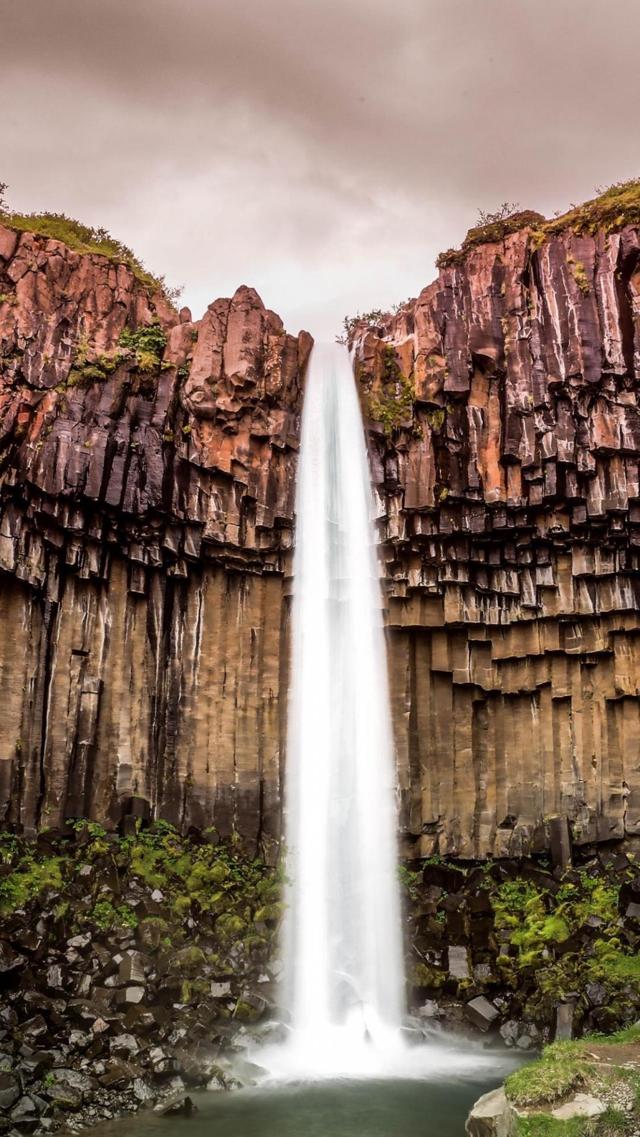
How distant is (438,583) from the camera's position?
20000mm

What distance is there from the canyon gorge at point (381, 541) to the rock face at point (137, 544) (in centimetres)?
6

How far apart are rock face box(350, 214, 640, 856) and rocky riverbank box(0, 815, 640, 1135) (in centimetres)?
169

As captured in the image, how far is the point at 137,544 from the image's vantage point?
1934cm

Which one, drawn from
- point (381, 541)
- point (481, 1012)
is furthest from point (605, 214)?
point (481, 1012)

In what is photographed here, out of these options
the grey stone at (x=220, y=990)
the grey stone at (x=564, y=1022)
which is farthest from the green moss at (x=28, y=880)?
the grey stone at (x=564, y=1022)

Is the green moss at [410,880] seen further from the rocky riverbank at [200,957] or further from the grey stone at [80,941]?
the grey stone at [80,941]

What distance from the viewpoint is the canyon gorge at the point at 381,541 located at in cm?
1872

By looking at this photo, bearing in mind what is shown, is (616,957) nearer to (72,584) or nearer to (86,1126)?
(86,1126)

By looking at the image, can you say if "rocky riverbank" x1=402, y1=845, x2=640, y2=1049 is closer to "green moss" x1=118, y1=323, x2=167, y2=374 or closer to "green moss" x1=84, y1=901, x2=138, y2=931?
"green moss" x1=84, y1=901, x2=138, y2=931

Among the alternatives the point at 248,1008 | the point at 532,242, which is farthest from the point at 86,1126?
the point at 532,242

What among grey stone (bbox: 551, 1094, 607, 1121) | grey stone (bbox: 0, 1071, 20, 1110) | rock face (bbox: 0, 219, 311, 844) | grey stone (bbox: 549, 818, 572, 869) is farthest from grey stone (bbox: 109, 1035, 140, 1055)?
grey stone (bbox: 549, 818, 572, 869)

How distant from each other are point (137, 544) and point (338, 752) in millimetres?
5980

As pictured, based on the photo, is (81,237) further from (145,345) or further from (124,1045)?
(124,1045)

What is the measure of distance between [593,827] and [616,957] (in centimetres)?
327
